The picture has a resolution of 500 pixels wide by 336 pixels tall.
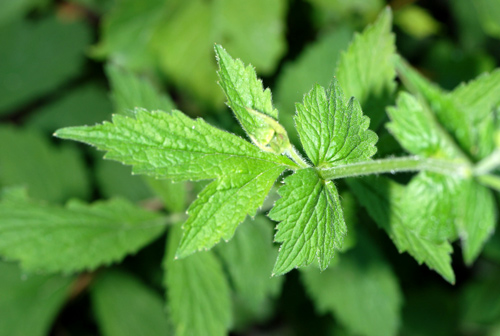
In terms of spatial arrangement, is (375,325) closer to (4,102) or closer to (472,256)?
(472,256)

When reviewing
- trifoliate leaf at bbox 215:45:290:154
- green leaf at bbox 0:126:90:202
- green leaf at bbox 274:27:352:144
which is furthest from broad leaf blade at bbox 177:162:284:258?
green leaf at bbox 0:126:90:202

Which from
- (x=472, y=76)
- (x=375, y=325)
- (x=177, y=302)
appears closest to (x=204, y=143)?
(x=177, y=302)

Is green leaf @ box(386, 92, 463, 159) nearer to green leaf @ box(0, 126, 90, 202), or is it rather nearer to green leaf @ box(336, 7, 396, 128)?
green leaf @ box(336, 7, 396, 128)

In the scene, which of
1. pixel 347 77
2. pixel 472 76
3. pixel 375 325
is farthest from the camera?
pixel 472 76

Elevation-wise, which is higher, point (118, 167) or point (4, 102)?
point (4, 102)

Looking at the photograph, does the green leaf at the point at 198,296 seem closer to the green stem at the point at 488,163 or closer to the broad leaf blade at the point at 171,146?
the broad leaf blade at the point at 171,146

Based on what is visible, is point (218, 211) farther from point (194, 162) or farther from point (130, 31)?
point (130, 31)
